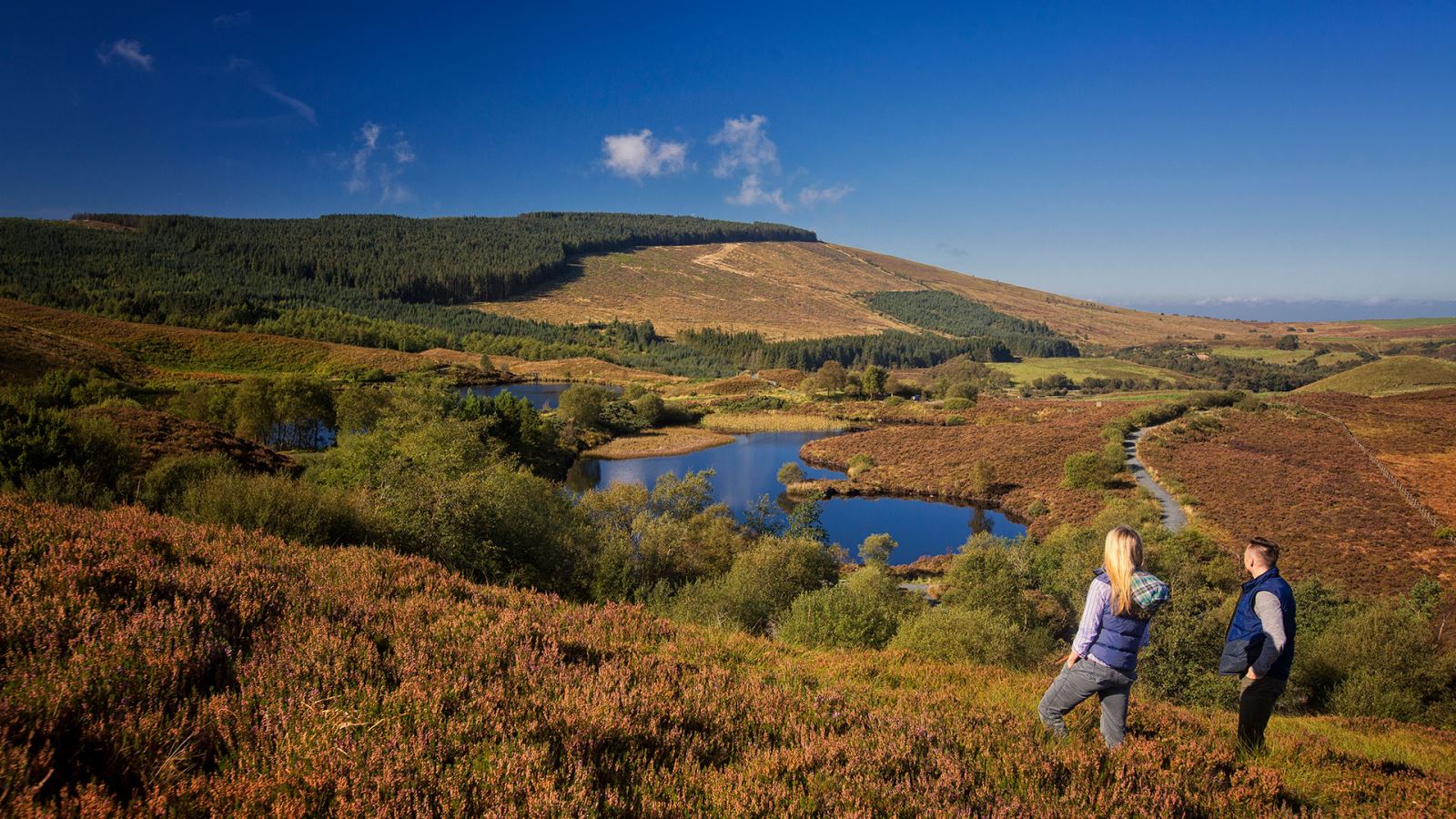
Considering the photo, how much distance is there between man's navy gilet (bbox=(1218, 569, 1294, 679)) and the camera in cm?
530

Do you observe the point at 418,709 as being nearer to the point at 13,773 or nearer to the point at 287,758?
the point at 287,758

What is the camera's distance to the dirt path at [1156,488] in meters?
34.8

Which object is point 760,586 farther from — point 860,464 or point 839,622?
point 860,464

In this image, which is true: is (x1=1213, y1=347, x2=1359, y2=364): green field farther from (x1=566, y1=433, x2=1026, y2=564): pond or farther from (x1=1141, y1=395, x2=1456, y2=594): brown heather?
(x1=566, y1=433, x2=1026, y2=564): pond

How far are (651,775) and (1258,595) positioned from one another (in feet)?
18.3

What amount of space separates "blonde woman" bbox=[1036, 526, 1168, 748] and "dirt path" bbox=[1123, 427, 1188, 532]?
33631 mm

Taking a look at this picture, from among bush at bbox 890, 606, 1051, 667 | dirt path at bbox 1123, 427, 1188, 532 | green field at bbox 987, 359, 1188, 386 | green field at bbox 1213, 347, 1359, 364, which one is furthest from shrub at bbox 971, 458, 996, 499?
green field at bbox 1213, 347, 1359, 364

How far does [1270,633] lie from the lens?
5.29 meters

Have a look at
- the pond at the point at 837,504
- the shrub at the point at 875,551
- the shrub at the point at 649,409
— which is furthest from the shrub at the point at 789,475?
the shrub at the point at 649,409

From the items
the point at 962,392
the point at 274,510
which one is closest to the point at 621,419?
the point at 962,392

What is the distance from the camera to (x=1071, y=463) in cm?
4500

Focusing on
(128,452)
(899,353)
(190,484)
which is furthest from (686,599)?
(899,353)

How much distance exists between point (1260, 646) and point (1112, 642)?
1.81 meters

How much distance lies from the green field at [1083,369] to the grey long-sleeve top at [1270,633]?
396 ft
